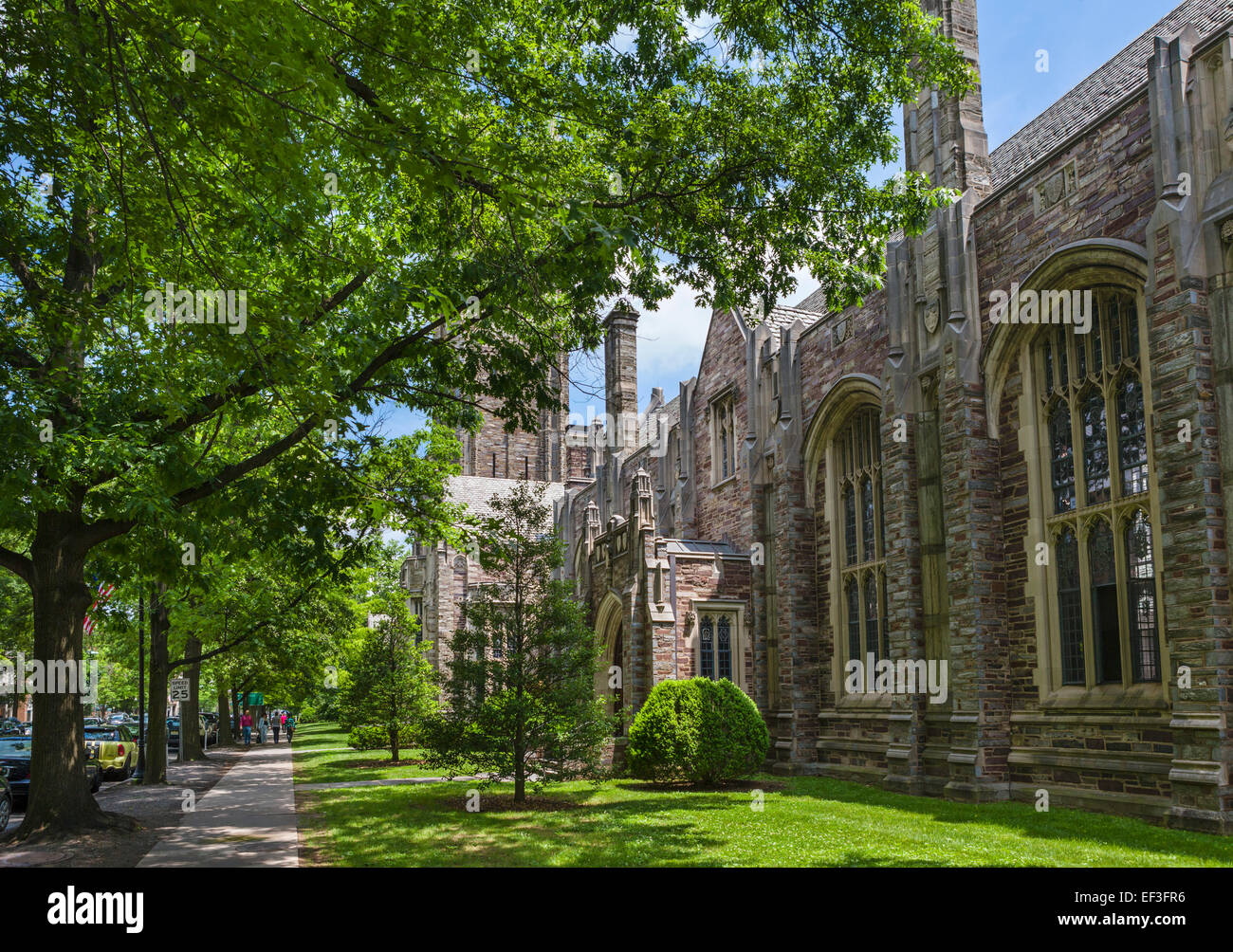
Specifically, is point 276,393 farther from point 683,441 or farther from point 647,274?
point 683,441

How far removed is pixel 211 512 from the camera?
11984 millimetres

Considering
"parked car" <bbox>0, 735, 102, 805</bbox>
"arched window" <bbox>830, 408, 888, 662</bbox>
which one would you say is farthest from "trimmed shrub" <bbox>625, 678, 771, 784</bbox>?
"parked car" <bbox>0, 735, 102, 805</bbox>

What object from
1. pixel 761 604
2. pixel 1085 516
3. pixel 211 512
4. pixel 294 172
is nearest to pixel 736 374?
pixel 761 604

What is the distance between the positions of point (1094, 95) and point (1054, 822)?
1192 centimetres

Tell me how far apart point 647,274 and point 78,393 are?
6898mm

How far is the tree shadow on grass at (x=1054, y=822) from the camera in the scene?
9688mm

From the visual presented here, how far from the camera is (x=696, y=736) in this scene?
1634 cm

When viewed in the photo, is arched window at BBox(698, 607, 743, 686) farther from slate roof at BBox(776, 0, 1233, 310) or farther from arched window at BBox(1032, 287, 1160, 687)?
slate roof at BBox(776, 0, 1233, 310)

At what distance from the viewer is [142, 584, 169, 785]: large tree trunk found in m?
21.8

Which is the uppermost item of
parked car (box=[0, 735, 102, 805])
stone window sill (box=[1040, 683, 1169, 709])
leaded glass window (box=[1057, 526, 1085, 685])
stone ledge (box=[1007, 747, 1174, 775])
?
leaded glass window (box=[1057, 526, 1085, 685])

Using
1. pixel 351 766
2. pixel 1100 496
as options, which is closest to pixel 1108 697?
pixel 1100 496

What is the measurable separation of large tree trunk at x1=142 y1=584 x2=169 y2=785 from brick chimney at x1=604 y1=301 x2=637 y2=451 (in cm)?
1757

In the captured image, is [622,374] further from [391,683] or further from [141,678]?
[141,678]

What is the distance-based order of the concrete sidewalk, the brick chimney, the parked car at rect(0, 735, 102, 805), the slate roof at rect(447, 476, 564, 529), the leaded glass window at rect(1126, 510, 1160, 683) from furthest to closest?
1. the slate roof at rect(447, 476, 564, 529)
2. the brick chimney
3. the parked car at rect(0, 735, 102, 805)
4. the leaded glass window at rect(1126, 510, 1160, 683)
5. the concrete sidewalk
